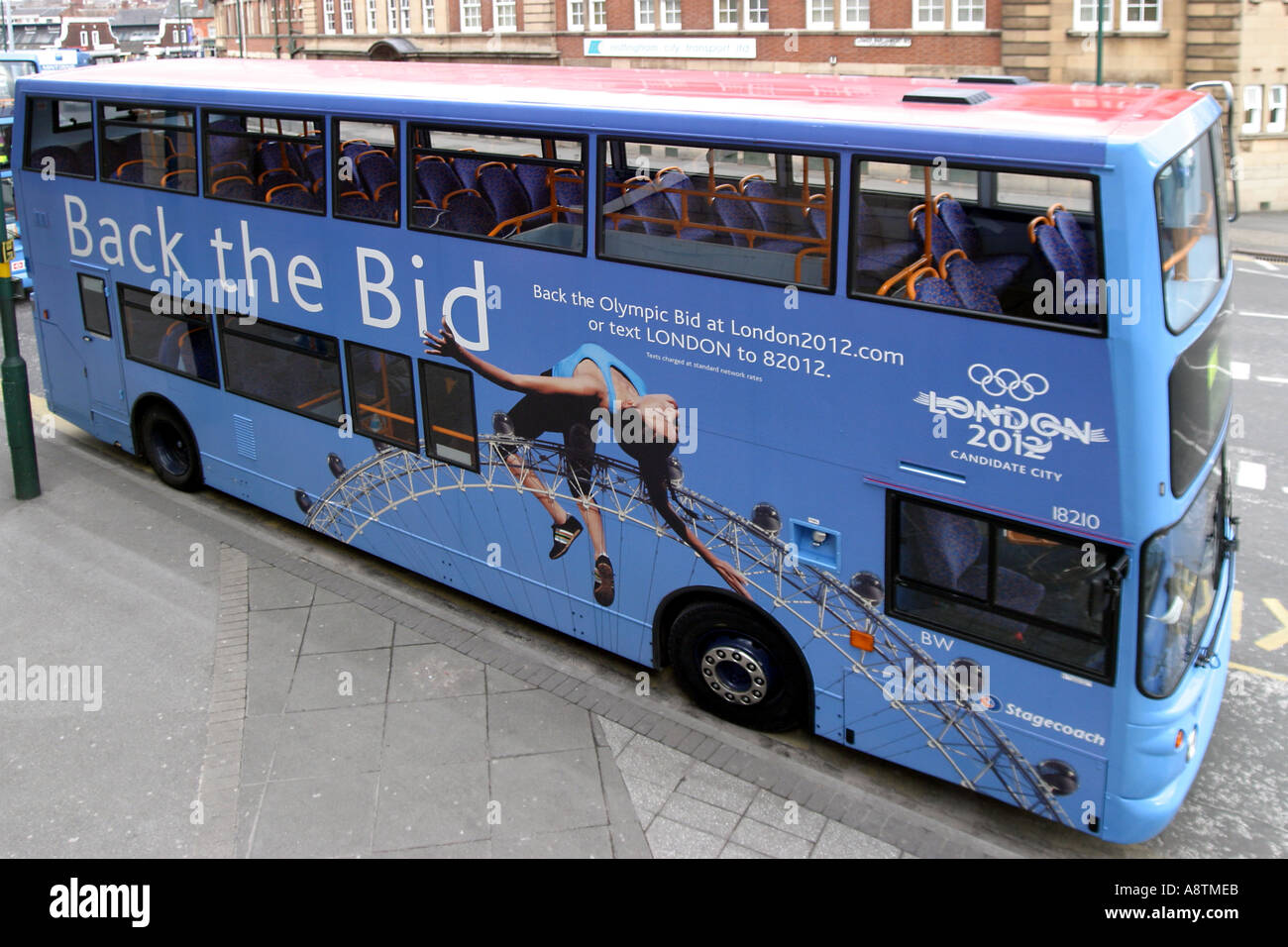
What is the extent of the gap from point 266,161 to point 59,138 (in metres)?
3.25

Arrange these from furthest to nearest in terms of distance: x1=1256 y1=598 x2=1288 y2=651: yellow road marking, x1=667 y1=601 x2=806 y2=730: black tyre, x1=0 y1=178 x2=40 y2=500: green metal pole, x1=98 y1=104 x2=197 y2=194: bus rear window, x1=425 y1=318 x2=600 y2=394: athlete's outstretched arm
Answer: x1=0 y1=178 x2=40 y2=500: green metal pole → x1=98 y1=104 x2=197 y2=194: bus rear window → x1=1256 y1=598 x2=1288 y2=651: yellow road marking → x1=425 y1=318 x2=600 y2=394: athlete's outstretched arm → x1=667 y1=601 x2=806 y2=730: black tyre

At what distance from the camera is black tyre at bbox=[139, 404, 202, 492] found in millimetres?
11852

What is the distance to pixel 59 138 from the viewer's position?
11641 mm

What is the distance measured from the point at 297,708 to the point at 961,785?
14.5ft

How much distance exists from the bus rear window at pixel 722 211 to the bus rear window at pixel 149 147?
4.59m

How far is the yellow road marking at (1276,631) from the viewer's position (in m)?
9.05

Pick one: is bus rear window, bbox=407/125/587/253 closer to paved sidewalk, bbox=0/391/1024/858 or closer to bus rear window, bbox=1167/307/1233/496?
paved sidewalk, bbox=0/391/1024/858

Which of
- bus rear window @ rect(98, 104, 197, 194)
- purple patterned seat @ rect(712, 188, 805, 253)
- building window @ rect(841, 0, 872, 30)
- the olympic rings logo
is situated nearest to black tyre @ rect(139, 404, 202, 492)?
bus rear window @ rect(98, 104, 197, 194)

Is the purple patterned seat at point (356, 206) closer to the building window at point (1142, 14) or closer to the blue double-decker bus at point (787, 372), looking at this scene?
the blue double-decker bus at point (787, 372)

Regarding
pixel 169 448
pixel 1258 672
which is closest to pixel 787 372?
pixel 1258 672

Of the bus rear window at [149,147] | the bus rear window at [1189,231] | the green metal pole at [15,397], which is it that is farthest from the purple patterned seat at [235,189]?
the bus rear window at [1189,231]

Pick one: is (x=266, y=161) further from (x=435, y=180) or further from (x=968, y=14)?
(x=968, y=14)

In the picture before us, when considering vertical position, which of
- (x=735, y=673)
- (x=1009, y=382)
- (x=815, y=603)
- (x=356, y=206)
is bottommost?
(x=735, y=673)

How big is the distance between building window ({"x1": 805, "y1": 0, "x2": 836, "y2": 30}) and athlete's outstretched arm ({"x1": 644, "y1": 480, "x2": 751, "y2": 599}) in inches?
1252
